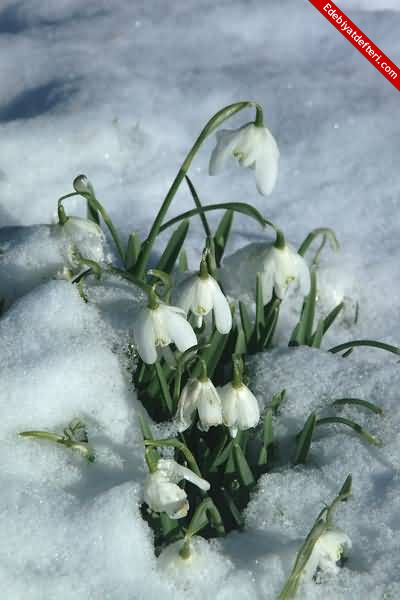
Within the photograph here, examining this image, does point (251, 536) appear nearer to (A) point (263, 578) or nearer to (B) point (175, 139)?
(A) point (263, 578)

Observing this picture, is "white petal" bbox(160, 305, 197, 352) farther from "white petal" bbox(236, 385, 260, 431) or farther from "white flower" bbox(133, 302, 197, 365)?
"white petal" bbox(236, 385, 260, 431)

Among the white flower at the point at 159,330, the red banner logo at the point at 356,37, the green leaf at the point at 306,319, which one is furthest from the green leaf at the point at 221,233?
the red banner logo at the point at 356,37

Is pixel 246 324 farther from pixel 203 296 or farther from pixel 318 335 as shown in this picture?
pixel 203 296

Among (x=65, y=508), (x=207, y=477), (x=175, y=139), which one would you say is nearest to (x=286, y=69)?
(x=175, y=139)

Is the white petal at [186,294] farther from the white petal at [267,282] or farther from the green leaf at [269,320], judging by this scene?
the green leaf at [269,320]

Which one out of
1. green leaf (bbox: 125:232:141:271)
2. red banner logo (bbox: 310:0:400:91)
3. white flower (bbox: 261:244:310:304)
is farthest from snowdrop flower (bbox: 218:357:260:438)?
red banner logo (bbox: 310:0:400:91)
